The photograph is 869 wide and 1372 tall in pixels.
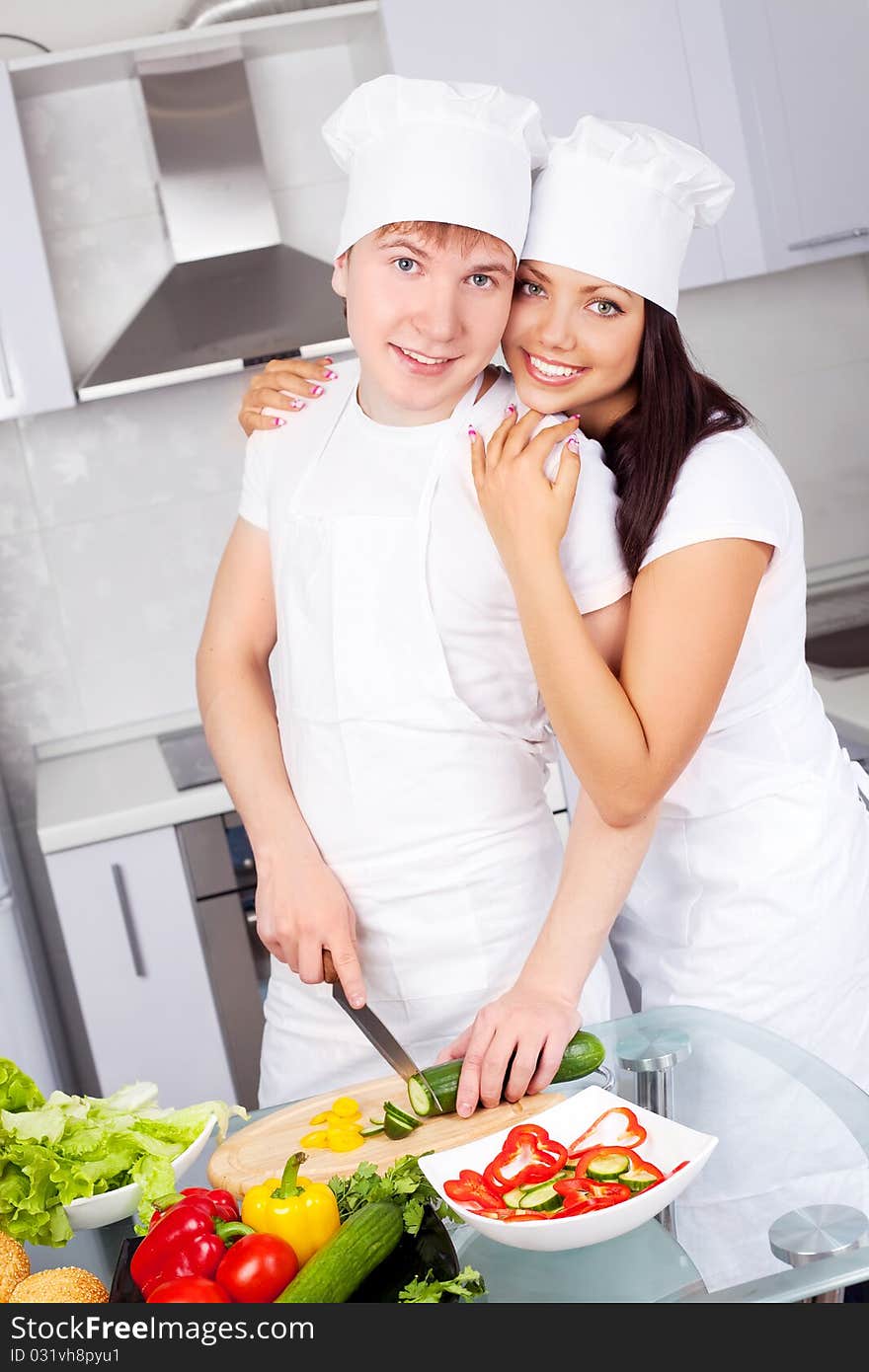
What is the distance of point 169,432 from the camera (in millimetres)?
2660

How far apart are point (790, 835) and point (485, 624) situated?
0.35 m

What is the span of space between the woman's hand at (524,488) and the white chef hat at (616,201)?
0.15m

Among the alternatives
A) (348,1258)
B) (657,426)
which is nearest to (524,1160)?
(348,1258)

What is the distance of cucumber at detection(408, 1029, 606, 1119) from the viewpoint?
94 cm

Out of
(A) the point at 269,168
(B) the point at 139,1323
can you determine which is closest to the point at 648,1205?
(B) the point at 139,1323

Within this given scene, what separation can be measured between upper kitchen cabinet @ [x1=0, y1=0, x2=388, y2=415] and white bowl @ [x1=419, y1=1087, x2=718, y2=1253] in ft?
5.69

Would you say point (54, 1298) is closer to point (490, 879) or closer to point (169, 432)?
point (490, 879)

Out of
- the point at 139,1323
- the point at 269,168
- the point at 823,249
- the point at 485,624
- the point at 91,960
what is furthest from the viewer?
the point at 269,168

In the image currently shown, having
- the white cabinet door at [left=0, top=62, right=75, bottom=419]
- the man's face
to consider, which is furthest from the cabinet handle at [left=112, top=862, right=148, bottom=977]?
the man's face

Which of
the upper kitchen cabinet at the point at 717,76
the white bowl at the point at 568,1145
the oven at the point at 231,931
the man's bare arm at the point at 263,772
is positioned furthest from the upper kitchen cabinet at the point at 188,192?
the white bowl at the point at 568,1145

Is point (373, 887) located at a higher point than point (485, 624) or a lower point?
lower

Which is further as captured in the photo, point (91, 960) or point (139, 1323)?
point (91, 960)

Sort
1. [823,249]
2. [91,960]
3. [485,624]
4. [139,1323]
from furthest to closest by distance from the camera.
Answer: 1. [823,249]
2. [91,960]
3. [485,624]
4. [139,1323]

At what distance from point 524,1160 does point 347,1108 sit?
0.17 metres
